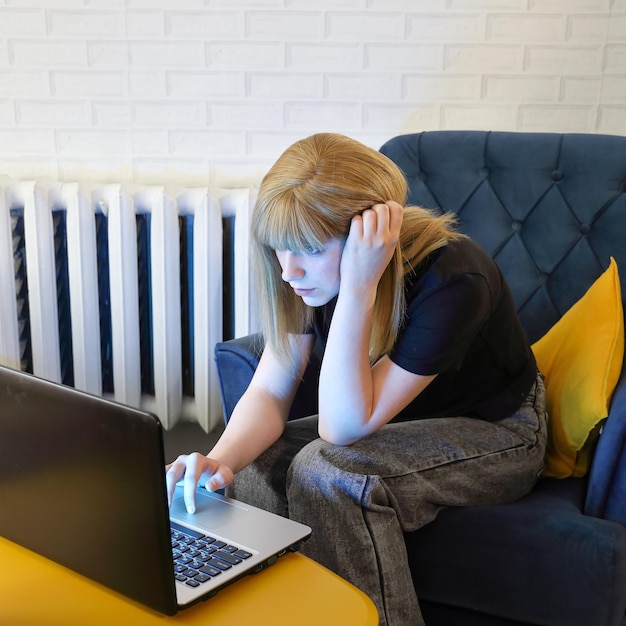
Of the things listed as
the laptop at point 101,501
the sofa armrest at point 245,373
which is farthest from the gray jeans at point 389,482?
the laptop at point 101,501

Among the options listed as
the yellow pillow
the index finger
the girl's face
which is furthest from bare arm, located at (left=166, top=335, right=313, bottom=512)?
the yellow pillow

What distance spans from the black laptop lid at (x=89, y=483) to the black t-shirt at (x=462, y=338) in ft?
1.88

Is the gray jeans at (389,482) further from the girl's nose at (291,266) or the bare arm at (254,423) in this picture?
the girl's nose at (291,266)

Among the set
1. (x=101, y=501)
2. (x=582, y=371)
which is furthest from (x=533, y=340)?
(x=101, y=501)

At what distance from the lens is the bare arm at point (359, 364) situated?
3.74 feet

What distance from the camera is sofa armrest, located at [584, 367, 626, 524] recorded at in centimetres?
121

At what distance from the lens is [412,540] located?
1.22 meters

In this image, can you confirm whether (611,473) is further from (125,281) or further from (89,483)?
(125,281)

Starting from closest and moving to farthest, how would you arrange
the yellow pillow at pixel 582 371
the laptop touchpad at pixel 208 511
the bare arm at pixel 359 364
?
1. the laptop touchpad at pixel 208 511
2. the bare arm at pixel 359 364
3. the yellow pillow at pixel 582 371

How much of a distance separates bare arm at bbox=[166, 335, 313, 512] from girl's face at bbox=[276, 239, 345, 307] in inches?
8.3

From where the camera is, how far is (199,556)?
826mm

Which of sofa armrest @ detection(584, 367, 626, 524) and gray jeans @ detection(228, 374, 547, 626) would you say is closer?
gray jeans @ detection(228, 374, 547, 626)

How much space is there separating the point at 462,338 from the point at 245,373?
18.9 inches

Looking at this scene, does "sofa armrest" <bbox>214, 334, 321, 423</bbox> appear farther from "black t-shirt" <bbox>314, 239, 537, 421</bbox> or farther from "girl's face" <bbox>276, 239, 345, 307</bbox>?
"girl's face" <bbox>276, 239, 345, 307</bbox>
